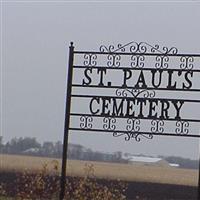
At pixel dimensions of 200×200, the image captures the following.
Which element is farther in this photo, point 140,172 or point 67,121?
point 140,172

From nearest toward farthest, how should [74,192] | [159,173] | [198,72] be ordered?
[198,72] < [74,192] < [159,173]

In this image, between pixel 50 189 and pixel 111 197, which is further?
pixel 50 189

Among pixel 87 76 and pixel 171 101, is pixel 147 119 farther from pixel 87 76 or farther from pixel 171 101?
pixel 87 76

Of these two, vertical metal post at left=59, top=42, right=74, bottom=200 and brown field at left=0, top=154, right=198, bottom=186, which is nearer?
vertical metal post at left=59, top=42, right=74, bottom=200

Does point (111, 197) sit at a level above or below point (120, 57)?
below

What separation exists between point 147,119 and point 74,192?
1.72 meters

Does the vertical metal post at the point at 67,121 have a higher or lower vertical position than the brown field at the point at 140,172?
higher

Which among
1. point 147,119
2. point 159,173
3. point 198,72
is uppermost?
point 198,72

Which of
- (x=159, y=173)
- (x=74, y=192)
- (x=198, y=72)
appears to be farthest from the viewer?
(x=159, y=173)

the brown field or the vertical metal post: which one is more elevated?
the vertical metal post

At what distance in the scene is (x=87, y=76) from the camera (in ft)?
35.2

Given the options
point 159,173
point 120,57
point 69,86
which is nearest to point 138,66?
point 120,57

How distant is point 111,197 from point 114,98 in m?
1.42

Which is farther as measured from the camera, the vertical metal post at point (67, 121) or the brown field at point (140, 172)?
the brown field at point (140, 172)
